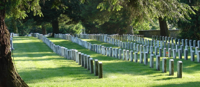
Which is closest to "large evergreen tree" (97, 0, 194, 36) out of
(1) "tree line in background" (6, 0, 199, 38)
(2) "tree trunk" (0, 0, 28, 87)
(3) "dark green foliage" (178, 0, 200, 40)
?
(1) "tree line in background" (6, 0, 199, 38)

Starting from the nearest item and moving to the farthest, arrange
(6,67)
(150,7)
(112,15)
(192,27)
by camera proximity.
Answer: (6,67) < (150,7) < (192,27) < (112,15)

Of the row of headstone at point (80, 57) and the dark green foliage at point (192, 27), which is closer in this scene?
the row of headstone at point (80, 57)

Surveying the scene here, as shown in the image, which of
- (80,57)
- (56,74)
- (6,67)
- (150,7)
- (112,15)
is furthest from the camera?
(112,15)

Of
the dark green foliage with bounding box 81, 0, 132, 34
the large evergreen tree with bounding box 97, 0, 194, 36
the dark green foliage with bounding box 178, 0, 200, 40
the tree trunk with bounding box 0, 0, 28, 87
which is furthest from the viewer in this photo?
the dark green foliage with bounding box 81, 0, 132, 34

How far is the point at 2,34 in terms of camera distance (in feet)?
24.5

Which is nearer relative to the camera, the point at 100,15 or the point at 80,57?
the point at 80,57

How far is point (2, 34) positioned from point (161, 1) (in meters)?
6.05

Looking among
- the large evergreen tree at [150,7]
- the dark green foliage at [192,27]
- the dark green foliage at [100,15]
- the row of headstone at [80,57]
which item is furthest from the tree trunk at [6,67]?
the dark green foliage at [100,15]

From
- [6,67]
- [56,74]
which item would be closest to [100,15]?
[56,74]

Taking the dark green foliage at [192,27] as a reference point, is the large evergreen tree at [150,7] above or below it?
above

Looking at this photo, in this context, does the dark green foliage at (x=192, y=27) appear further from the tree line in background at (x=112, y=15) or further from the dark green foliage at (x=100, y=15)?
the dark green foliage at (x=100, y=15)

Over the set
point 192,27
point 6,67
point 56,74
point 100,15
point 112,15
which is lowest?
point 56,74

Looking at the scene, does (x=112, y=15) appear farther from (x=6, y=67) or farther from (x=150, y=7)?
(x=6, y=67)

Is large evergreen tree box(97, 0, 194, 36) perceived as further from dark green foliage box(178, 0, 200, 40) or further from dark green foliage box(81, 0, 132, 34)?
dark green foliage box(81, 0, 132, 34)
